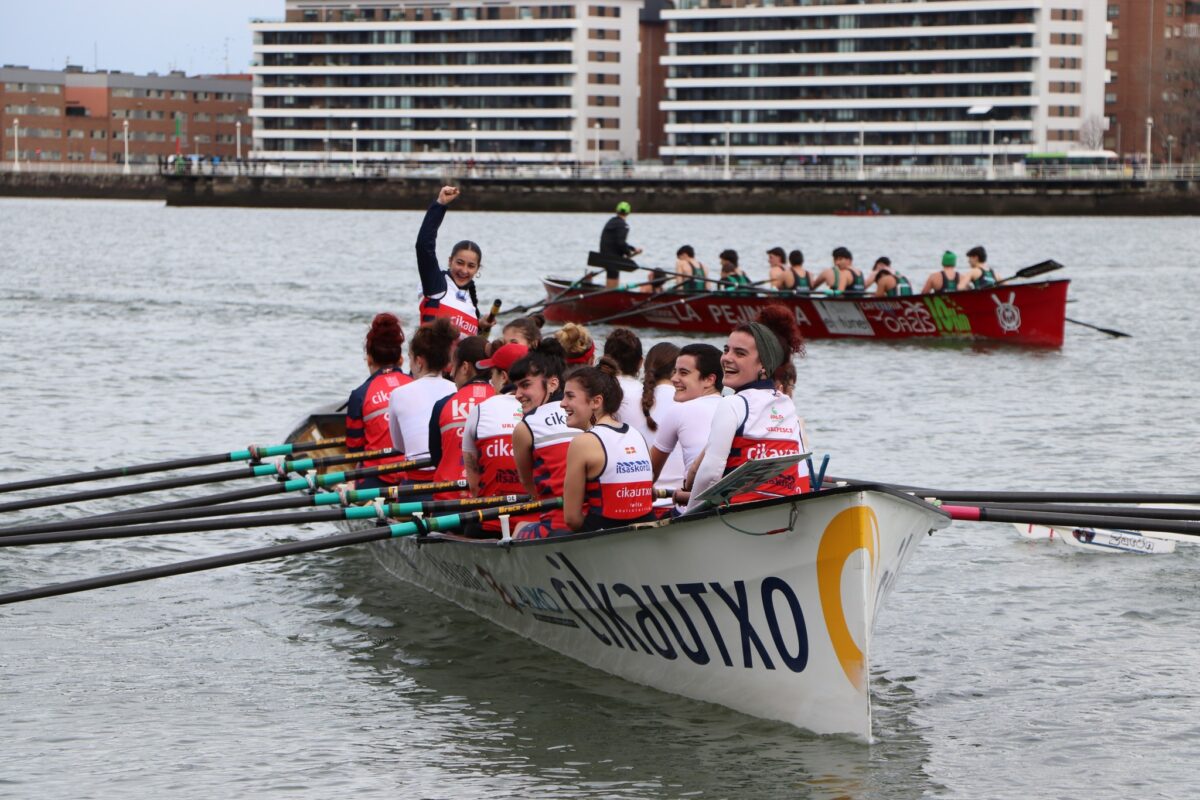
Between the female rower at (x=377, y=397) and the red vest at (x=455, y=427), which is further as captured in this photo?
the female rower at (x=377, y=397)

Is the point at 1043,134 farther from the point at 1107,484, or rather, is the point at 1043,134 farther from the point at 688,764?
the point at 688,764

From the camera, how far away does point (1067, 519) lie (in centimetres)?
858

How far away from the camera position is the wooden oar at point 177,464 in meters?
11.9

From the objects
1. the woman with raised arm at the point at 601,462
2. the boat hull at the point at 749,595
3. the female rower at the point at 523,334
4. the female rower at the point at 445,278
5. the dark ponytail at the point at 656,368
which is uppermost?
the female rower at the point at 445,278

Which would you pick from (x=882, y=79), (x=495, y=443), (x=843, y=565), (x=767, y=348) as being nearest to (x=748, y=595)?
(x=843, y=565)

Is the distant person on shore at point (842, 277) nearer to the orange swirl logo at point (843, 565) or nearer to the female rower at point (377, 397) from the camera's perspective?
the female rower at point (377, 397)

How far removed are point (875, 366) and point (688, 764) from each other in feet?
60.0

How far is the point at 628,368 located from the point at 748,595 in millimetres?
2550

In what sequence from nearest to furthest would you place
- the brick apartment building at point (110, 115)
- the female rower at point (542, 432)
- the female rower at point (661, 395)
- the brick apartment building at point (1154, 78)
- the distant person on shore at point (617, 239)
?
the female rower at point (542, 432) < the female rower at point (661, 395) < the distant person on shore at point (617, 239) < the brick apartment building at point (1154, 78) < the brick apartment building at point (110, 115)

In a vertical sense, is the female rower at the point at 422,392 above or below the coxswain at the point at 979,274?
below

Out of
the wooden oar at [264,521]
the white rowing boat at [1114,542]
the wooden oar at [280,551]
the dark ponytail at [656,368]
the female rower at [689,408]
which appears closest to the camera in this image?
the wooden oar at [280,551]

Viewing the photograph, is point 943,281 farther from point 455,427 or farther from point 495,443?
point 495,443

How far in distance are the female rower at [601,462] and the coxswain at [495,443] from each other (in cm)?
111

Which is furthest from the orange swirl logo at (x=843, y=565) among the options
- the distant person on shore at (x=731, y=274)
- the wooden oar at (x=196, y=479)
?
the distant person on shore at (x=731, y=274)
